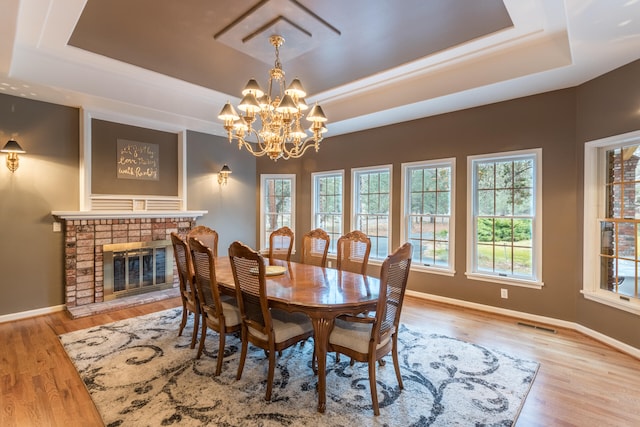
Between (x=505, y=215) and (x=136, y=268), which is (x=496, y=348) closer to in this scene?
(x=505, y=215)

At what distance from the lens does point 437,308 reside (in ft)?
14.3

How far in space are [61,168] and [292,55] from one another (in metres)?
3.37

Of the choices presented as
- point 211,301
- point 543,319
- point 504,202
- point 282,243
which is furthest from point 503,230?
point 211,301

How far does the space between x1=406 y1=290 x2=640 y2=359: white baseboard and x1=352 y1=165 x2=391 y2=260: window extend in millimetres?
Answer: 935

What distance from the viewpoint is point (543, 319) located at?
12.5ft

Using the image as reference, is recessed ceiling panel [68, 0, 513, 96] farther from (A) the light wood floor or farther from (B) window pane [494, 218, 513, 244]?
(A) the light wood floor

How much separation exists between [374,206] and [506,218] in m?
2.02

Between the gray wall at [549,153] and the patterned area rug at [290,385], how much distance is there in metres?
1.28

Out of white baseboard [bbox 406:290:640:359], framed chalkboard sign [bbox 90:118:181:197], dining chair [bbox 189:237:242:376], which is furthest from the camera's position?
framed chalkboard sign [bbox 90:118:181:197]

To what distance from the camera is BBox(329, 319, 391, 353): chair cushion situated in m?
2.15

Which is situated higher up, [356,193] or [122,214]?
[356,193]

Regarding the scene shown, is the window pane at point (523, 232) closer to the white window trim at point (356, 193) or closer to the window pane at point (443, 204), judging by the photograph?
the window pane at point (443, 204)

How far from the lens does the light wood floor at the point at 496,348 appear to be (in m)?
2.13

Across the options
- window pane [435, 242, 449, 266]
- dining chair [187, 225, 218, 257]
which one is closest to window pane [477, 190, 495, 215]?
window pane [435, 242, 449, 266]
